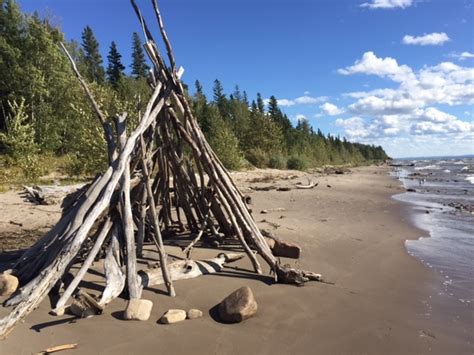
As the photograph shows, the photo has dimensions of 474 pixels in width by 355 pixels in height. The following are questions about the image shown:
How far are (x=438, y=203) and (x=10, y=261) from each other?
55.6 feet

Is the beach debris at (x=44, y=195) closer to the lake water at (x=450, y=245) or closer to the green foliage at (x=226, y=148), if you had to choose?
the lake water at (x=450, y=245)

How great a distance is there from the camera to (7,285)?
4.89 meters

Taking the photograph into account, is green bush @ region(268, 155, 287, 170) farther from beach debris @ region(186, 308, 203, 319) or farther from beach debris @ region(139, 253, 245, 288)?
beach debris @ region(186, 308, 203, 319)

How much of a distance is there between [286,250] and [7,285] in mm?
4609

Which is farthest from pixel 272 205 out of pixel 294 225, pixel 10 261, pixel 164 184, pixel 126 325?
pixel 126 325

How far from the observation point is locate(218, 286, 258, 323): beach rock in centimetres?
446

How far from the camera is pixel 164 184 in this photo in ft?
25.7

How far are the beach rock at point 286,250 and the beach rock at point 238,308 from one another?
266 centimetres

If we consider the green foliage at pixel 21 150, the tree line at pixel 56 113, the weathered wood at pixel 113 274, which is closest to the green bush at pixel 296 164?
the tree line at pixel 56 113

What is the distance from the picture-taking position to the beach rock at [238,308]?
4461 mm

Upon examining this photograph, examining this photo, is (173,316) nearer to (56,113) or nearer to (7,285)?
(7,285)

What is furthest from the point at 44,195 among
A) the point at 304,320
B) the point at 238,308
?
the point at 304,320

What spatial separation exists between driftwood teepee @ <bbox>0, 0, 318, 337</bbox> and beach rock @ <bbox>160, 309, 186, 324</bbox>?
0.63 metres

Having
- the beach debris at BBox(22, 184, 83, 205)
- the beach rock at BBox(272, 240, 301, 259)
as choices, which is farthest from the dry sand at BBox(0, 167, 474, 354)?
the beach debris at BBox(22, 184, 83, 205)
